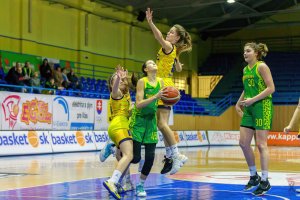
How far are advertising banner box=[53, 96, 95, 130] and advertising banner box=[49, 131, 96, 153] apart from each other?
0.67 metres

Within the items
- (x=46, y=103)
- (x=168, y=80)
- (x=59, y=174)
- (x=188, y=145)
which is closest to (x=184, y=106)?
(x=188, y=145)

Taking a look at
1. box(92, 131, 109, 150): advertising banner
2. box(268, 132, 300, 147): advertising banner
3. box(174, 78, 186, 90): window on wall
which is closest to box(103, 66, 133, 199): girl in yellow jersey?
box(92, 131, 109, 150): advertising banner

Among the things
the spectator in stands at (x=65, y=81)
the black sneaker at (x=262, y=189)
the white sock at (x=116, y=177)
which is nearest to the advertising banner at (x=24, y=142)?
the spectator in stands at (x=65, y=81)

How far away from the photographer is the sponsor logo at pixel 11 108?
1828 cm

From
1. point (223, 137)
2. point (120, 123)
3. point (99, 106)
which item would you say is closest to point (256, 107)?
point (120, 123)

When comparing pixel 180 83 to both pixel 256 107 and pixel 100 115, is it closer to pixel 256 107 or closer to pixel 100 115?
pixel 100 115

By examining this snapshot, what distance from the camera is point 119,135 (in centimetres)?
802

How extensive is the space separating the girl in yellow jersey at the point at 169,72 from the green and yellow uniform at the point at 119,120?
749mm

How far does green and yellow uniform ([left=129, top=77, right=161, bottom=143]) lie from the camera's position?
26.4 ft

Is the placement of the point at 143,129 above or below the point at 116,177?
above

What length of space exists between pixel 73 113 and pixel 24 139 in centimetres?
355

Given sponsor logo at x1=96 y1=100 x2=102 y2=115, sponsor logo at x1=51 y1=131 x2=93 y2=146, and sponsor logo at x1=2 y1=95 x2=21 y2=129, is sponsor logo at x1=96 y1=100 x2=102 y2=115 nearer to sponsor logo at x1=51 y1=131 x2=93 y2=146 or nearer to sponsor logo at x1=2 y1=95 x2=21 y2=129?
sponsor logo at x1=51 y1=131 x2=93 y2=146

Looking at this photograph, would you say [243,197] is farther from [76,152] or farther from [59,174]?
[76,152]

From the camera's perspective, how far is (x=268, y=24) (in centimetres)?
3781
